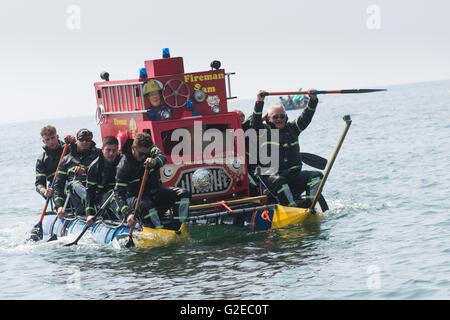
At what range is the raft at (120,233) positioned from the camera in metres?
11.5

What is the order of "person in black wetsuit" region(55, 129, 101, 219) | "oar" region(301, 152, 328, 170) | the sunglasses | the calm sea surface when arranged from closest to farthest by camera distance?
1. the calm sea surface
2. the sunglasses
3. "person in black wetsuit" region(55, 129, 101, 219)
4. "oar" region(301, 152, 328, 170)

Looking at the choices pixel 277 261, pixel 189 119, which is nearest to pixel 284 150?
pixel 189 119

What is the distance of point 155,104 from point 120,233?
8.62ft

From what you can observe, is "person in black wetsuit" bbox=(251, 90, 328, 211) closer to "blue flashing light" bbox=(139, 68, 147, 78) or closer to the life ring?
the life ring

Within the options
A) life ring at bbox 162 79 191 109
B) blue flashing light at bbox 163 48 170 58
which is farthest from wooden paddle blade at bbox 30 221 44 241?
blue flashing light at bbox 163 48 170 58

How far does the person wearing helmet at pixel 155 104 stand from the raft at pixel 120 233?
2.21 m

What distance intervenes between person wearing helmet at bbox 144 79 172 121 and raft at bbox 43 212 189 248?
7.24 feet

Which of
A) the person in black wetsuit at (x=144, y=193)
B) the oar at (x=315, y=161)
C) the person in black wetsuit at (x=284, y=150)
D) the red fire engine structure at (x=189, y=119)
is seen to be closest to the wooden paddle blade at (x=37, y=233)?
the red fire engine structure at (x=189, y=119)

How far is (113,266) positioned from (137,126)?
123 inches

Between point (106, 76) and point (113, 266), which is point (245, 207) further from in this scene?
point (106, 76)

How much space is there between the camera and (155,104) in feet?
42.3

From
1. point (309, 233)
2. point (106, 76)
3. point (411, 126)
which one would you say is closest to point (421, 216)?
point (309, 233)

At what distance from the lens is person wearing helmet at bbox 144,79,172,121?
1278cm

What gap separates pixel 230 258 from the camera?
430 inches
